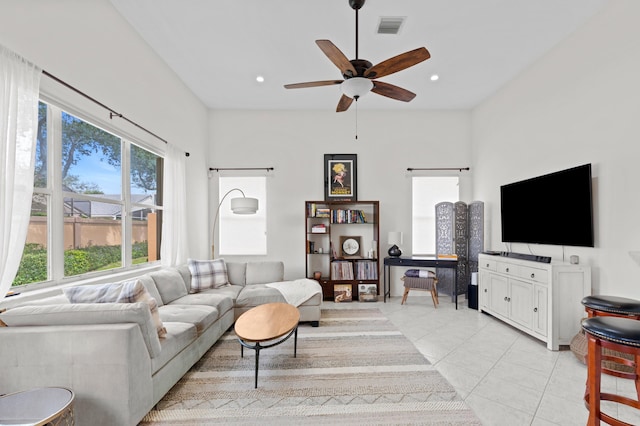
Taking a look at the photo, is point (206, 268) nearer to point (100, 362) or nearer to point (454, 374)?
point (100, 362)

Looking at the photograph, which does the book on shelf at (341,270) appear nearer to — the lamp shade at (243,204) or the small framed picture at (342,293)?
the small framed picture at (342,293)

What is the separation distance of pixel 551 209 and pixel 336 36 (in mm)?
3086

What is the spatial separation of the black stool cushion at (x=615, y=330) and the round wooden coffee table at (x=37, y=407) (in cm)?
272

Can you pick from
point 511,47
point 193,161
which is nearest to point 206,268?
point 193,161

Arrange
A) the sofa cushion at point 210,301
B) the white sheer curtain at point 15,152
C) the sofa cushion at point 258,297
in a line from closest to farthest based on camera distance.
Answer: the white sheer curtain at point 15,152 < the sofa cushion at point 210,301 < the sofa cushion at point 258,297

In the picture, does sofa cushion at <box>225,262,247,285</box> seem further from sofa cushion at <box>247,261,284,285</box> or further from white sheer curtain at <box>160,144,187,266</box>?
white sheer curtain at <box>160,144,187,266</box>

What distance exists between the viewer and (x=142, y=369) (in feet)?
5.74

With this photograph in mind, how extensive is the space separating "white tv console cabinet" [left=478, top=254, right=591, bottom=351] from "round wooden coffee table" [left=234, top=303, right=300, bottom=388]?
2.51m

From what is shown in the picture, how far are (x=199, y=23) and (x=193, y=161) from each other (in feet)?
6.84

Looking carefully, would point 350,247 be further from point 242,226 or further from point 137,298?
point 137,298

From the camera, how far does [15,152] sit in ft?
6.00

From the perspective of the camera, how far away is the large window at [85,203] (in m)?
2.25

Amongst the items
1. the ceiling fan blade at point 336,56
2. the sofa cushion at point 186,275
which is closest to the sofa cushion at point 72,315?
the sofa cushion at point 186,275

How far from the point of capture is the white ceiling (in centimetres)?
278
